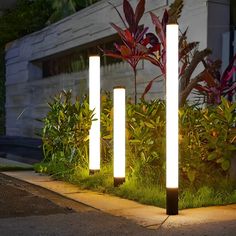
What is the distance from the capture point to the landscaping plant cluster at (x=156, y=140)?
7.81 m

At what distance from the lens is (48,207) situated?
7.30 m

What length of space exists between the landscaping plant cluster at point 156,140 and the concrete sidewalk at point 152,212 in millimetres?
242

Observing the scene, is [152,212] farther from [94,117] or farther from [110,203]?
[94,117]

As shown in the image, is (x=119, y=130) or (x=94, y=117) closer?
(x=119, y=130)

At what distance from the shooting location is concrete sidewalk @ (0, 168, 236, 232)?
20.5 feet

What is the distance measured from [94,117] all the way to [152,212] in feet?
10.0

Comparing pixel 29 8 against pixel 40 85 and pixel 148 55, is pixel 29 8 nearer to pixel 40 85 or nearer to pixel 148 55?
pixel 40 85

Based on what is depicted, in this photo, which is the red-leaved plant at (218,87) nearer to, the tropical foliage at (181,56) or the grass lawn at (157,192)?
the tropical foliage at (181,56)

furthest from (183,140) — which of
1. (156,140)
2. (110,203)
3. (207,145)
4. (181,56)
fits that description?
(181,56)

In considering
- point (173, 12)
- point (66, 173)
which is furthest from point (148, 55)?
point (66, 173)

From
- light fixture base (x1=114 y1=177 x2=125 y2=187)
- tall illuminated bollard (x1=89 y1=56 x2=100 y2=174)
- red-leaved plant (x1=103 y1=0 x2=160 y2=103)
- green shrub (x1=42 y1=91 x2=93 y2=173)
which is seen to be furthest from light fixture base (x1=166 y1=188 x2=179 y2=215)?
red-leaved plant (x1=103 y1=0 x2=160 y2=103)

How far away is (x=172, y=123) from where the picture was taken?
6641 millimetres

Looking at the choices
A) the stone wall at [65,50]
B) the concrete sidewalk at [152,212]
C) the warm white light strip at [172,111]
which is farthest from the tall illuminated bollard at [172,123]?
the stone wall at [65,50]

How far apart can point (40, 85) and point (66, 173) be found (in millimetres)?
12448
